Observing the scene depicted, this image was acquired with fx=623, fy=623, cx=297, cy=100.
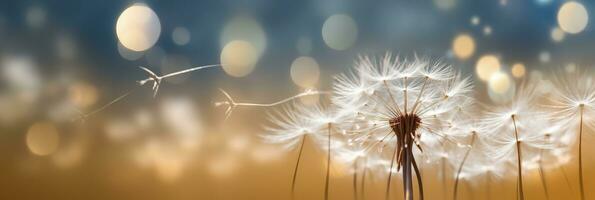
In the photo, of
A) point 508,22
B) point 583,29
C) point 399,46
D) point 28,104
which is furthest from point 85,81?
point 583,29

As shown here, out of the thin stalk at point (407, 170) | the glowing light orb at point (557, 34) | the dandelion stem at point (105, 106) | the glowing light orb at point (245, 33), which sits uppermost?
the glowing light orb at point (557, 34)

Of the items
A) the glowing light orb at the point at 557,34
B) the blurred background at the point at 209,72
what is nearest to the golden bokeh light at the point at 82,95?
the blurred background at the point at 209,72

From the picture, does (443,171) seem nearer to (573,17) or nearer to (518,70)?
(518,70)

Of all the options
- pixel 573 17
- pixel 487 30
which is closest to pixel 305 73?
pixel 487 30

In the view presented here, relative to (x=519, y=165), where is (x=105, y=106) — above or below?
above

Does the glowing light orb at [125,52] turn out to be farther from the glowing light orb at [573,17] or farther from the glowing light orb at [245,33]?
the glowing light orb at [573,17]
